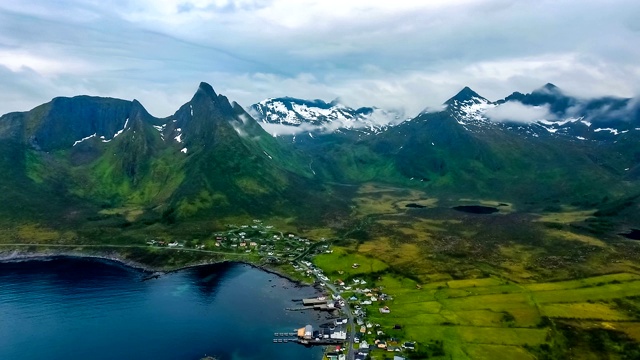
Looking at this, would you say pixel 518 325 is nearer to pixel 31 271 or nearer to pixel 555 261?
pixel 555 261

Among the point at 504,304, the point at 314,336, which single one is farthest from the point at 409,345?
the point at 504,304

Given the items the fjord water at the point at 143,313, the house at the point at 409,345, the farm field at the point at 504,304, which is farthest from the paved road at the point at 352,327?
the house at the point at 409,345

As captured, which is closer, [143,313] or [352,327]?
[352,327]

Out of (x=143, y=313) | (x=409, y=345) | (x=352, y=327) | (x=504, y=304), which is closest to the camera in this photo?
(x=409, y=345)

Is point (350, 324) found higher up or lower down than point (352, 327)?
higher up

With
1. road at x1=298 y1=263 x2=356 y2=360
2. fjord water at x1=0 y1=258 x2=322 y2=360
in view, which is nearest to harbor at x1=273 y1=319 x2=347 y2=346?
road at x1=298 y1=263 x2=356 y2=360

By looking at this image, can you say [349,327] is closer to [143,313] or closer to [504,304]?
[504,304]

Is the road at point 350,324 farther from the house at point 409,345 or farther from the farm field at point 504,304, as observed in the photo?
the house at point 409,345

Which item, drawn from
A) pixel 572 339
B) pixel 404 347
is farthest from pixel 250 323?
pixel 572 339
